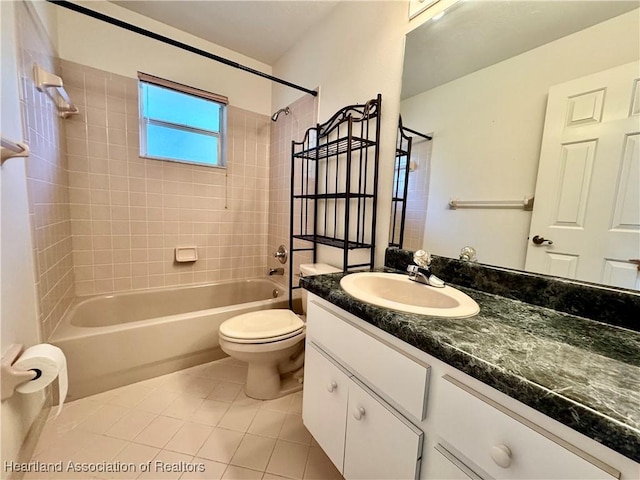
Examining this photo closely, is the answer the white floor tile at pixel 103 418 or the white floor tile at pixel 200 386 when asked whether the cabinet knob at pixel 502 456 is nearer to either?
the white floor tile at pixel 200 386

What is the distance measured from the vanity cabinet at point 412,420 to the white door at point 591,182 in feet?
1.95

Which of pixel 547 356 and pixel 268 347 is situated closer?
pixel 547 356

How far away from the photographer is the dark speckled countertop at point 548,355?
40cm

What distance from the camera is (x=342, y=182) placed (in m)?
1.70

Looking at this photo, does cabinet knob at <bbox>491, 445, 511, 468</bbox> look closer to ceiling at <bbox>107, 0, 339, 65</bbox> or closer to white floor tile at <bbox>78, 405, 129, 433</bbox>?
white floor tile at <bbox>78, 405, 129, 433</bbox>

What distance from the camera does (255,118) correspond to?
2449 millimetres

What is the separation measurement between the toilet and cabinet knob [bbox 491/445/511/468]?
1093 mm

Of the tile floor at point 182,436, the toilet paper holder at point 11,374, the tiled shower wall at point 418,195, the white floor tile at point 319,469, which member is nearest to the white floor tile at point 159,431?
the tile floor at point 182,436

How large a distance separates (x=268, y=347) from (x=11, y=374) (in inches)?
36.7

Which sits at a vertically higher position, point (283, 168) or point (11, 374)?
point (283, 168)

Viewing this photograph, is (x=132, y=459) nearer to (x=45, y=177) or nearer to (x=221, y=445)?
(x=221, y=445)

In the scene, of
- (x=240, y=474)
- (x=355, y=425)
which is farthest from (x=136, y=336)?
(x=355, y=425)

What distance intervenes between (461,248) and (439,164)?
393 millimetres

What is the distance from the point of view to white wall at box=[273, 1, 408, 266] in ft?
4.44
